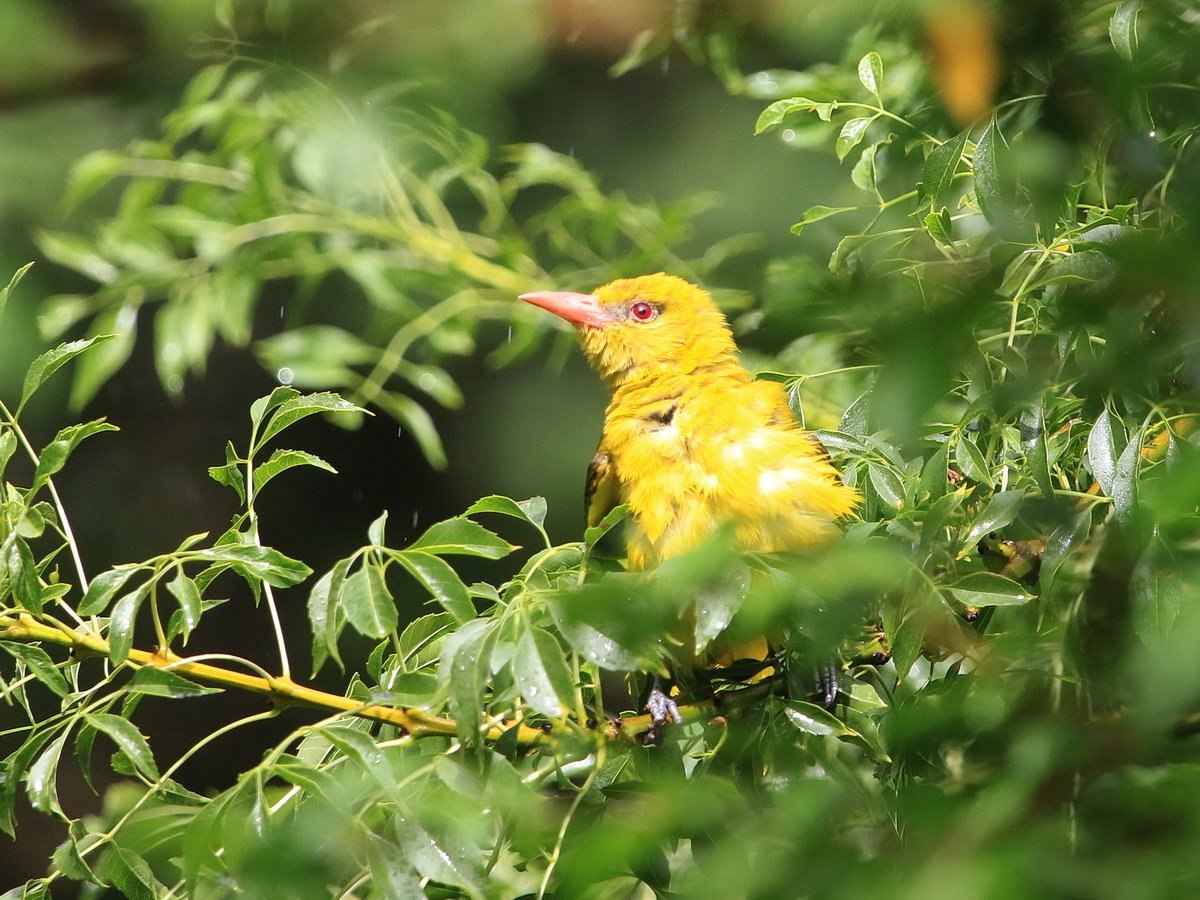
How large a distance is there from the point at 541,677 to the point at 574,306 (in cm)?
201

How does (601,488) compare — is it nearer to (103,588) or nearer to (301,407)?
(301,407)

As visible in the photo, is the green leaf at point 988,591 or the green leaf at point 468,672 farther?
the green leaf at point 988,591

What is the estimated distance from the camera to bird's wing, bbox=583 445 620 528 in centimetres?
269

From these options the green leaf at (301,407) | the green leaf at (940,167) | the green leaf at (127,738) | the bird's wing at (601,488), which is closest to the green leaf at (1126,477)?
the green leaf at (940,167)

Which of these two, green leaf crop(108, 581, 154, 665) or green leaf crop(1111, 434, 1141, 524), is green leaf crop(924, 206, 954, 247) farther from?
green leaf crop(108, 581, 154, 665)

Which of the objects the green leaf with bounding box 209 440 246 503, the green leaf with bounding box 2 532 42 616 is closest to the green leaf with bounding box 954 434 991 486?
the green leaf with bounding box 209 440 246 503

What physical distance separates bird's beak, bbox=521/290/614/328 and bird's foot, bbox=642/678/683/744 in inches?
54.2

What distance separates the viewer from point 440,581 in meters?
1.57

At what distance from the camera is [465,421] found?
6336mm

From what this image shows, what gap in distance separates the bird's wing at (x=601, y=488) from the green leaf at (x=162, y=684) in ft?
3.89

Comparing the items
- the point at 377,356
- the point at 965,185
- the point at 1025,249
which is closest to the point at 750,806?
the point at 1025,249

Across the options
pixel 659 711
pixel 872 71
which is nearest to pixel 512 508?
pixel 659 711

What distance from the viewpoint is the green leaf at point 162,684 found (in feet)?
5.19

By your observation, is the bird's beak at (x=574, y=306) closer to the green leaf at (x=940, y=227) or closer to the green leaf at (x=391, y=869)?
the green leaf at (x=940, y=227)
